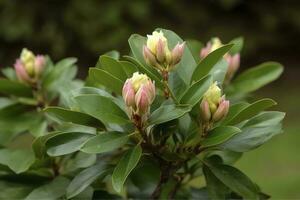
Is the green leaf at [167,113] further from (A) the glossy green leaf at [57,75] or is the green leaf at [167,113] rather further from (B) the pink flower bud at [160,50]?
(A) the glossy green leaf at [57,75]

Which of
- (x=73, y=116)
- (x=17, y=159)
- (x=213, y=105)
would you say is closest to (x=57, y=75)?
(x=17, y=159)

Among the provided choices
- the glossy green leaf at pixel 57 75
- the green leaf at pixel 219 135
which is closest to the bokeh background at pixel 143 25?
the glossy green leaf at pixel 57 75

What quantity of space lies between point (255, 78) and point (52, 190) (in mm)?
601

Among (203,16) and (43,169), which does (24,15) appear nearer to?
(203,16)

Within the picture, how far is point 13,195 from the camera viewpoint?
3.67 ft

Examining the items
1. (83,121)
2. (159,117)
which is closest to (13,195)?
(83,121)

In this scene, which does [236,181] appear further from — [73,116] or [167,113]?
[73,116]

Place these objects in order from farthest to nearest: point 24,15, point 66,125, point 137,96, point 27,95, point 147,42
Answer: point 24,15
point 27,95
point 66,125
point 147,42
point 137,96

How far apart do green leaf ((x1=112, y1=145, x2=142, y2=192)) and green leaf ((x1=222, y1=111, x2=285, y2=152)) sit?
0.55ft

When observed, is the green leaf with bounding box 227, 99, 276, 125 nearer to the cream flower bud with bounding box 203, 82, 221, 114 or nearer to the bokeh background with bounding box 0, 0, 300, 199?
the cream flower bud with bounding box 203, 82, 221, 114

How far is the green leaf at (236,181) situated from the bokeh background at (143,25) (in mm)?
4523

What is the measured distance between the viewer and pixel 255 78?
4.74 feet

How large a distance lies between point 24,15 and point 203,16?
6.19 ft

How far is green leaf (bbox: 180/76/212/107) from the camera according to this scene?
3.17 ft
